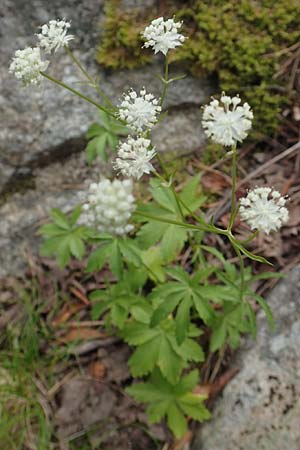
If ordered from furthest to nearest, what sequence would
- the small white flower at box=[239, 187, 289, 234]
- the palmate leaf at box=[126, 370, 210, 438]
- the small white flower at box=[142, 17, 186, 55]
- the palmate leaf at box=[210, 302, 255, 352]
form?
1. the palmate leaf at box=[126, 370, 210, 438]
2. the palmate leaf at box=[210, 302, 255, 352]
3. the small white flower at box=[142, 17, 186, 55]
4. the small white flower at box=[239, 187, 289, 234]

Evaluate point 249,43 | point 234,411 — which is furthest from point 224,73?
point 234,411

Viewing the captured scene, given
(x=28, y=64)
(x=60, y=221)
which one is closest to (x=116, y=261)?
(x=60, y=221)

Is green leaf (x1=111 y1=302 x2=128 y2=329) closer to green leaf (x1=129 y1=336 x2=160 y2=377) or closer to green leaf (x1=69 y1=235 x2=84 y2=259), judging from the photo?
green leaf (x1=129 y1=336 x2=160 y2=377)

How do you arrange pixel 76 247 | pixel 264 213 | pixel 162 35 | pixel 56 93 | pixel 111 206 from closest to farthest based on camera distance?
pixel 111 206 < pixel 264 213 < pixel 162 35 < pixel 76 247 < pixel 56 93

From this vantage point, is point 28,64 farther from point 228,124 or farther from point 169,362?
point 169,362

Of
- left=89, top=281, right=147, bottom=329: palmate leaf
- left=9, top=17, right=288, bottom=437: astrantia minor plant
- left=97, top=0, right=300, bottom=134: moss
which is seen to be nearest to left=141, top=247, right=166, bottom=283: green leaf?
left=9, top=17, right=288, bottom=437: astrantia minor plant
